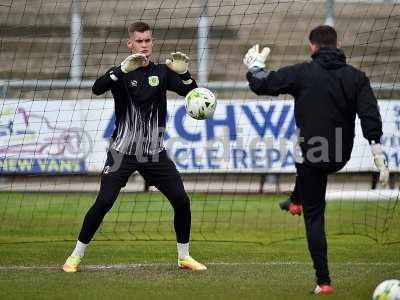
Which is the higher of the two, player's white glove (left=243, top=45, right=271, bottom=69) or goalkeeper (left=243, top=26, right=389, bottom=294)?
player's white glove (left=243, top=45, right=271, bottom=69)

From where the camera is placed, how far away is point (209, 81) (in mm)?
17219

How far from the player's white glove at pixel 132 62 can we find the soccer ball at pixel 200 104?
20.7 inches

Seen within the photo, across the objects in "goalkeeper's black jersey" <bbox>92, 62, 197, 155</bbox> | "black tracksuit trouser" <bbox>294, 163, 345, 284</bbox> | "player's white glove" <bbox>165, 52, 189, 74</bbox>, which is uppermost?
"player's white glove" <bbox>165, 52, 189, 74</bbox>

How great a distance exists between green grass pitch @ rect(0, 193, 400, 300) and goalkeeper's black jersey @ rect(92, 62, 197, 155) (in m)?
1.18

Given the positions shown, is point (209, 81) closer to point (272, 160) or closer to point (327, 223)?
point (272, 160)

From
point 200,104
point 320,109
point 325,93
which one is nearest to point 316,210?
point 320,109

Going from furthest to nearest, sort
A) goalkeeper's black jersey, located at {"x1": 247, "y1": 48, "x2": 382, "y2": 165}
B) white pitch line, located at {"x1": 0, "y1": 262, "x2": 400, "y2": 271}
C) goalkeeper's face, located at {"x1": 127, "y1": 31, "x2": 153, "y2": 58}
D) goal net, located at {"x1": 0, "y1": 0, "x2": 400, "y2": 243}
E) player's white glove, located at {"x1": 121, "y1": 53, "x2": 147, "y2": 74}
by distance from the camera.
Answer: goal net, located at {"x1": 0, "y1": 0, "x2": 400, "y2": 243} < white pitch line, located at {"x1": 0, "y1": 262, "x2": 400, "y2": 271} < goalkeeper's face, located at {"x1": 127, "y1": 31, "x2": 153, "y2": 58} < player's white glove, located at {"x1": 121, "y1": 53, "x2": 147, "y2": 74} < goalkeeper's black jersey, located at {"x1": 247, "y1": 48, "x2": 382, "y2": 165}

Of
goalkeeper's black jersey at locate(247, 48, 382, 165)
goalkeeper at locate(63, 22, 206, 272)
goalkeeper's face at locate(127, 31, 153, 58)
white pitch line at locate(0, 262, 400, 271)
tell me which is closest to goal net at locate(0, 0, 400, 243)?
white pitch line at locate(0, 262, 400, 271)

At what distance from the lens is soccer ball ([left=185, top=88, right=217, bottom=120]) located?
27.3ft

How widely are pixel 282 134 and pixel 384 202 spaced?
2.03 m

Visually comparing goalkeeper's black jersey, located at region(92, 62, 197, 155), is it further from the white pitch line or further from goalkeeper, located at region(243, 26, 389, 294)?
goalkeeper, located at region(243, 26, 389, 294)

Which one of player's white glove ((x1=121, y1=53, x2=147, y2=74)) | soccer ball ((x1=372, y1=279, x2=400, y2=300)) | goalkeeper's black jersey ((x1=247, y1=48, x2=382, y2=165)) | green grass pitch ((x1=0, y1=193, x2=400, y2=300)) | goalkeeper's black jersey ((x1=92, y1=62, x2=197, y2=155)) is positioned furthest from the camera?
goalkeeper's black jersey ((x1=92, y1=62, x2=197, y2=155))

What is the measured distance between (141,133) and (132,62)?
69 centimetres

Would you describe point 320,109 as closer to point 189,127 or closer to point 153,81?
point 153,81
